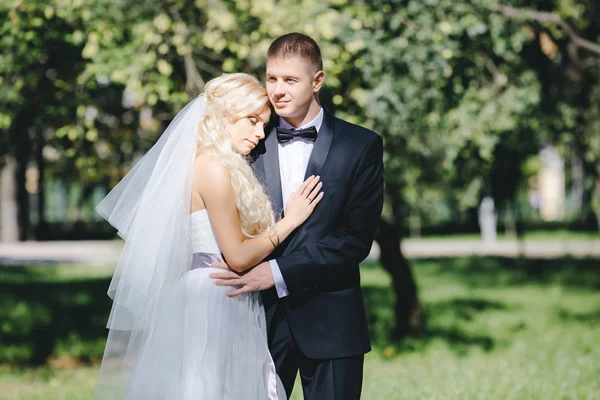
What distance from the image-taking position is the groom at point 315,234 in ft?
10.5

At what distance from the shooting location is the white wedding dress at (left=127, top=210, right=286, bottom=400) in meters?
3.26

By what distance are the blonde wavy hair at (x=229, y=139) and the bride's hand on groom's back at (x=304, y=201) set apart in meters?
0.11

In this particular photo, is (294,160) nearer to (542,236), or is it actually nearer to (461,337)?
(461,337)

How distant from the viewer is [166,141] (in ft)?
11.6

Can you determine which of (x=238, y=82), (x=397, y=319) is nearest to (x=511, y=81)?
(x=397, y=319)

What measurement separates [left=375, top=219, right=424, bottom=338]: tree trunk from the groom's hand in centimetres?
586

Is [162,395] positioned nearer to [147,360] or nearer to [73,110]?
[147,360]

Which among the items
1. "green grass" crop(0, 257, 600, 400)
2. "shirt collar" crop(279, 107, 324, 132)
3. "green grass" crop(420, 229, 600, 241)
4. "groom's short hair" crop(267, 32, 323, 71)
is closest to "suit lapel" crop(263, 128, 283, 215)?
"shirt collar" crop(279, 107, 324, 132)

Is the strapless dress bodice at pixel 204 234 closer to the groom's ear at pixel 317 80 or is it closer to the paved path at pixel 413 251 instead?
the groom's ear at pixel 317 80

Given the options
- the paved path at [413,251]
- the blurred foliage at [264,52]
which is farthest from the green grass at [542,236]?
the blurred foliage at [264,52]

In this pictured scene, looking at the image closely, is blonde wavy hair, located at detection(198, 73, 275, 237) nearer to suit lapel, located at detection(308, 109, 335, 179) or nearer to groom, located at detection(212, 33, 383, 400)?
groom, located at detection(212, 33, 383, 400)

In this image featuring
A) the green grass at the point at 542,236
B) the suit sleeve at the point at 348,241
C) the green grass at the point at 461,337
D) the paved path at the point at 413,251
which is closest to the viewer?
the suit sleeve at the point at 348,241

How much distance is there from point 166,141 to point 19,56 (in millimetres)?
4374

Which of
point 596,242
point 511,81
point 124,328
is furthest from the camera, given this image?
point 596,242
